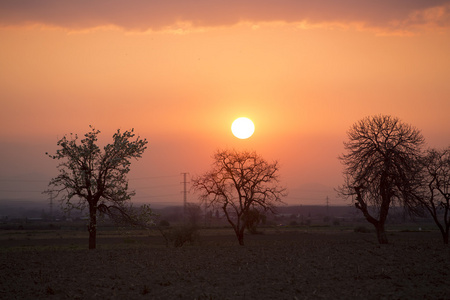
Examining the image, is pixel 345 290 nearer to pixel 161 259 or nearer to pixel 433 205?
pixel 161 259

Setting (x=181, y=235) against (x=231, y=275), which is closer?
(x=231, y=275)

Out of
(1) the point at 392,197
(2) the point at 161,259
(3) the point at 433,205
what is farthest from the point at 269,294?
(3) the point at 433,205

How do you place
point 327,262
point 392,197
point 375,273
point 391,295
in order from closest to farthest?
point 391,295 < point 375,273 < point 327,262 < point 392,197

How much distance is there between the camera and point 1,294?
1009 inches

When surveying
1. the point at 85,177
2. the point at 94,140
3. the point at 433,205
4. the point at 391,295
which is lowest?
the point at 391,295

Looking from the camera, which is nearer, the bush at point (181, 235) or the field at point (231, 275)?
the field at point (231, 275)

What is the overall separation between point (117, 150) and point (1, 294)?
22.9m

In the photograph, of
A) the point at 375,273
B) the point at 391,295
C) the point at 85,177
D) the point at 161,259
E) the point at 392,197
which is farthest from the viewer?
the point at 392,197

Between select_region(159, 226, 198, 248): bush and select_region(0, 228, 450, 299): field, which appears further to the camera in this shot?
select_region(159, 226, 198, 248): bush

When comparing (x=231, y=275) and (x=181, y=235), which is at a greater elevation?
(x=181, y=235)

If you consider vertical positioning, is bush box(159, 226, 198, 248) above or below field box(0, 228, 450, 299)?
above

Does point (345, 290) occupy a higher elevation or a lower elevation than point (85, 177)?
lower

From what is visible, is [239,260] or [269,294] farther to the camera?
[239,260]

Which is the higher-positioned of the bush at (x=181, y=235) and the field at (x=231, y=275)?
the bush at (x=181, y=235)
